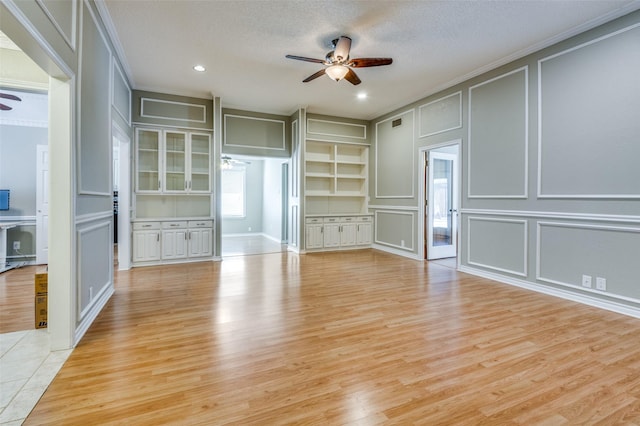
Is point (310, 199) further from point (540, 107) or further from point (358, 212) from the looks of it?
point (540, 107)

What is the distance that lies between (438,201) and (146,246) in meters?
5.57

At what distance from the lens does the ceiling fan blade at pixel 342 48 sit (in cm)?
341

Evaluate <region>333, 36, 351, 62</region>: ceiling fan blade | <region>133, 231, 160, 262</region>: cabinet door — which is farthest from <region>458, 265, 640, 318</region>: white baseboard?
<region>133, 231, 160, 262</region>: cabinet door

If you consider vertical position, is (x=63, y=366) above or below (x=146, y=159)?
below

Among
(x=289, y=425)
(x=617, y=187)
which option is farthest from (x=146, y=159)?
(x=617, y=187)

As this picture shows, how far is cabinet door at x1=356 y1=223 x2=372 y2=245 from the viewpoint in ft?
23.7

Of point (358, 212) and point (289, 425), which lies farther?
point (358, 212)

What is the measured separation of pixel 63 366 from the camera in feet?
6.77

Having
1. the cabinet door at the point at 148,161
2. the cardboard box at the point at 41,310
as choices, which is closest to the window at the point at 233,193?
the cabinet door at the point at 148,161

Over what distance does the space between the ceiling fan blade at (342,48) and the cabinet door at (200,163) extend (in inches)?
132

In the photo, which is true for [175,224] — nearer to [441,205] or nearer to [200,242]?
[200,242]

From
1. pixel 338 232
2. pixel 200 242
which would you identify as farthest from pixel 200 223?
pixel 338 232

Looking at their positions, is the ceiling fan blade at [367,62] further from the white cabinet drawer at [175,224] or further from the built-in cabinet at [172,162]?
the white cabinet drawer at [175,224]

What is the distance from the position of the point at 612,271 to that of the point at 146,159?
685 centimetres
